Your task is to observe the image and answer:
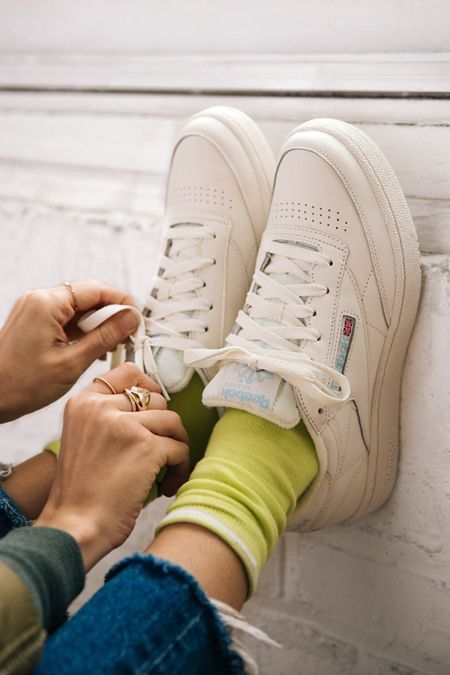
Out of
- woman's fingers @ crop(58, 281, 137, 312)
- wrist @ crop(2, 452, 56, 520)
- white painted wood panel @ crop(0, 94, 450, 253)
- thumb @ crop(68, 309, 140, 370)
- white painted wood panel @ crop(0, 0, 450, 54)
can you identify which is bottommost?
wrist @ crop(2, 452, 56, 520)

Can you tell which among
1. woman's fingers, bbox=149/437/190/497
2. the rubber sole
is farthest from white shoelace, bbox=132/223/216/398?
the rubber sole

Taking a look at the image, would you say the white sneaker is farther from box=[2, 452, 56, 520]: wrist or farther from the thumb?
box=[2, 452, 56, 520]: wrist

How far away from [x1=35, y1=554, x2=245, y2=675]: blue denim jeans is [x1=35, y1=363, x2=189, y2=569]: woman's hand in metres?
0.07

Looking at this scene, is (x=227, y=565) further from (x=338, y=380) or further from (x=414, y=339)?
(x=414, y=339)

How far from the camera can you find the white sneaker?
28.0 inches

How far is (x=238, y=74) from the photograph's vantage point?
0.95 metres

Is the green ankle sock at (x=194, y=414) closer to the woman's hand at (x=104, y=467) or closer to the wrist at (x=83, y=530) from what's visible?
the woman's hand at (x=104, y=467)

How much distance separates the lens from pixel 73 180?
43.7 inches

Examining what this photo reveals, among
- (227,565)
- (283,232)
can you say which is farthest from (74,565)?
(283,232)

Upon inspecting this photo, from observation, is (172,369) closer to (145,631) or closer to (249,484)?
(249,484)

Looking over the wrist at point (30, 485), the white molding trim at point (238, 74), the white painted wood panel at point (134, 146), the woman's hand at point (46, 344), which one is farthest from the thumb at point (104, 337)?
the white molding trim at point (238, 74)

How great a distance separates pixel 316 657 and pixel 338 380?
0.38 metres

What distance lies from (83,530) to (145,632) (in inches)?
4.8

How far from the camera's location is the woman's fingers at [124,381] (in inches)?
27.0
